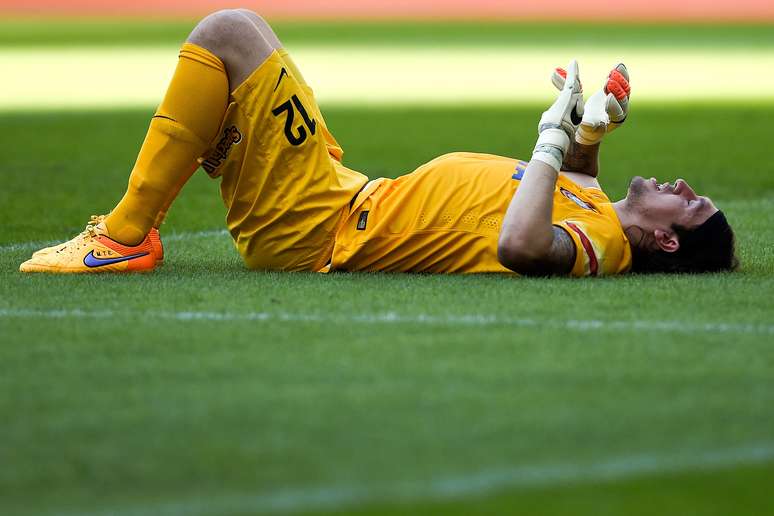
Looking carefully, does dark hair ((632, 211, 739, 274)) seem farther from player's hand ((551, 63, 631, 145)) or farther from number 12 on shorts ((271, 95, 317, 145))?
number 12 on shorts ((271, 95, 317, 145))

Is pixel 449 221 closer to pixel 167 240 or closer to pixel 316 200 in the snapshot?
pixel 316 200

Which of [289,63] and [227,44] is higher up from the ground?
[227,44]

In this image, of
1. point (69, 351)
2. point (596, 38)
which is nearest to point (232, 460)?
point (69, 351)

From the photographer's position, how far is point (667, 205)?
17.4ft

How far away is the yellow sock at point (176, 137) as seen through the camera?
5180 millimetres

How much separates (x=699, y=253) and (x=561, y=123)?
2.41 ft

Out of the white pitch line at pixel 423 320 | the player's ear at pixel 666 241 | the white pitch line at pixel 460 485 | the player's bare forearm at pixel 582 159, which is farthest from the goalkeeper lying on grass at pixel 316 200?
the white pitch line at pixel 460 485

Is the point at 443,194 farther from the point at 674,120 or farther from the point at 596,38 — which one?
the point at 596,38

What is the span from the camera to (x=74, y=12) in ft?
153

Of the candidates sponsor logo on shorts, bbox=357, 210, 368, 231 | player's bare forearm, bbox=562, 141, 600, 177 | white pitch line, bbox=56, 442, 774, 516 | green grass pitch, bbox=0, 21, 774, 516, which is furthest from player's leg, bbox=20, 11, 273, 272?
white pitch line, bbox=56, 442, 774, 516

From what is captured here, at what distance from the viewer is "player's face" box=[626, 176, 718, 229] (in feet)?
17.4

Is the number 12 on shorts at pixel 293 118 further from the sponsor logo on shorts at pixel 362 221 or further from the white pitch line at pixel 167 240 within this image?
the white pitch line at pixel 167 240

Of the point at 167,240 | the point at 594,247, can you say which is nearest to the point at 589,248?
the point at 594,247

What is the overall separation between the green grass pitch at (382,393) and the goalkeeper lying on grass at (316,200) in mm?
142
